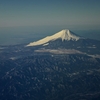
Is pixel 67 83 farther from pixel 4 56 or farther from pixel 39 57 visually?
pixel 4 56

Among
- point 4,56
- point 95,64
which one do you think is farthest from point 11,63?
point 95,64

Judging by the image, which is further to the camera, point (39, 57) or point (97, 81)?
point (39, 57)

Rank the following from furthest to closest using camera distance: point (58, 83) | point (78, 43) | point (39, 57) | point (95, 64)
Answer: point (78, 43), point (39, 57), point (95, 64), point (58, 83)

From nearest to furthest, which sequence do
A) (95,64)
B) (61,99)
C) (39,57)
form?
(61,99), (95,64), (39,57)

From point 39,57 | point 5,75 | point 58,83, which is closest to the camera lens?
point 58,83

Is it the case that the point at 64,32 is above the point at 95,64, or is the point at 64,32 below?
above

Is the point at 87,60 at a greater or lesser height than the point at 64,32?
lesser

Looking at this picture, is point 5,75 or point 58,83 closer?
point 58,83

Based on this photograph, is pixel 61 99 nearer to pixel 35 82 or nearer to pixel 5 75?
pixel 35 82

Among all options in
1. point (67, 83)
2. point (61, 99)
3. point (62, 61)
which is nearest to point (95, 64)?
point (62, 61)
